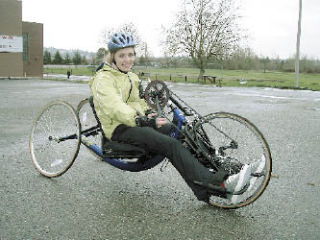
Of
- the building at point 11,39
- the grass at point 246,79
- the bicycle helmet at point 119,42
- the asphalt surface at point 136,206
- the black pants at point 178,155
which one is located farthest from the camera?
the building at point 11,39

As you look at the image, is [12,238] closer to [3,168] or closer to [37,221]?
[37,221]

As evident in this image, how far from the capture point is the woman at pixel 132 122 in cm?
317

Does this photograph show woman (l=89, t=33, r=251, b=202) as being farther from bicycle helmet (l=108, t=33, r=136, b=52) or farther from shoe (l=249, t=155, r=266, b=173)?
shoe (l=249, t=155, r=266, b=173)

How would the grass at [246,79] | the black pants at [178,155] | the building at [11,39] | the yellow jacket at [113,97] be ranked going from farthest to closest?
the building at [11,39], the grass at [246,79], the yellow jacket at [113,97], the black pants at [178,155]

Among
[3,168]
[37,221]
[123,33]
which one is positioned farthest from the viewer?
[3,168]

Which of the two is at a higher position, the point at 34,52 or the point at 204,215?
the point at 34,52

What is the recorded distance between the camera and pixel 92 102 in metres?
4.08

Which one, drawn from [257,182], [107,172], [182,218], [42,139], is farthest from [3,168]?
[257,182]

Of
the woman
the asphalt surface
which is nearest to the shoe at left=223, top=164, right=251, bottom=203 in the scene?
the woman

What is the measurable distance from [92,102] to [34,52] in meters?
50.0

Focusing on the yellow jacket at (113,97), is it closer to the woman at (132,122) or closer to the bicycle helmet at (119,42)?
the woman at (132,122)

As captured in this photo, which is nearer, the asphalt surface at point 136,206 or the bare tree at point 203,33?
the asphalt surface at point 136,206

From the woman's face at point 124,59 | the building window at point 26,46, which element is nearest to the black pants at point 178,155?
the woman's face at point 124,59

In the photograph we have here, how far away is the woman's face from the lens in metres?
3.85
